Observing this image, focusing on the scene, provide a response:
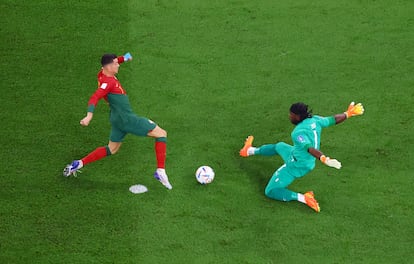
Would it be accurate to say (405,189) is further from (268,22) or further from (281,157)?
(268,22)

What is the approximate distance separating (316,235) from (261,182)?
109cm

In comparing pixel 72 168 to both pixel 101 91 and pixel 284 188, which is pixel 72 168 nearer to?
pixel 101 91

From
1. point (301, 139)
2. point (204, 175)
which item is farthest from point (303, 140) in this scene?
point (204, 175)

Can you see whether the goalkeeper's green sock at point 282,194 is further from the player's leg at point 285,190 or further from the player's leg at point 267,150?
the player's leg at point 267,150

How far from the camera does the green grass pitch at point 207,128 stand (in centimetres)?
796

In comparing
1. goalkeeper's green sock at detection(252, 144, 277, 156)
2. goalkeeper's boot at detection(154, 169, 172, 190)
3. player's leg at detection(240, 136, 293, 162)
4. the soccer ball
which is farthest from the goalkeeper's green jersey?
goalkeeper's boot at detection(154, 169, 172, 190)

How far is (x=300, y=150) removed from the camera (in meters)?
8.15

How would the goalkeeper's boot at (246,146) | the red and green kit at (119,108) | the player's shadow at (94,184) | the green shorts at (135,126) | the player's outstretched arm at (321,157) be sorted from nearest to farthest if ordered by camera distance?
the player's outstretched arm at (321,157) < the red and green kit at (119,108) < the green shorts at (135,126) < the player's shadow at (94,184) < the goalkeeper's boot at (246,146)

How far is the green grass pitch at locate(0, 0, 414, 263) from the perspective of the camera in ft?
26.1

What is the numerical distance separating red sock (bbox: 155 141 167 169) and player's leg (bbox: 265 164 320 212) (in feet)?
4.45

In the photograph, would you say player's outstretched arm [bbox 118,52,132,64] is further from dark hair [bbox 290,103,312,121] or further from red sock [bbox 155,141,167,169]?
dark hair [bbox 290,103,312,121]

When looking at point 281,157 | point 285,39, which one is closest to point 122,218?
point 281,157

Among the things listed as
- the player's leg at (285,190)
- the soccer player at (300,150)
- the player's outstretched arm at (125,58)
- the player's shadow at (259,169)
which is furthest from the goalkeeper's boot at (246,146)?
the player's outstretched arm at (125,58)

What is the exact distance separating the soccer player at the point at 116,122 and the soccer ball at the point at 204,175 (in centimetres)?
40
